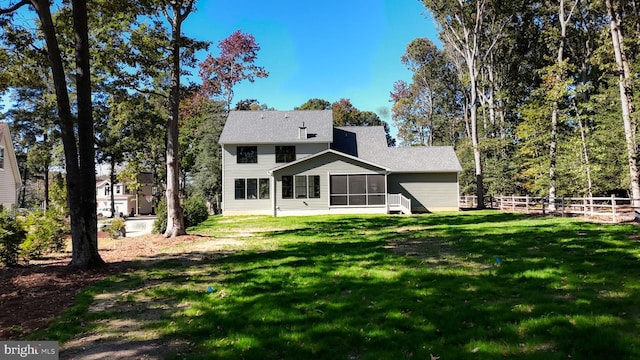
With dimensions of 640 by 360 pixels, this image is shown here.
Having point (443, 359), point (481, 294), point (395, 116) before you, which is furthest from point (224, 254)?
point (395, 116)

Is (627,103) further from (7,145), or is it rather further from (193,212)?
(7,145)

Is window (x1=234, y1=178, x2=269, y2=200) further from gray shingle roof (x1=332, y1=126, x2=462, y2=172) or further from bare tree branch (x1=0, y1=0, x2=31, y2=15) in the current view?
bare tree branch (x1=0, y1=0, x2=31, y2=15)

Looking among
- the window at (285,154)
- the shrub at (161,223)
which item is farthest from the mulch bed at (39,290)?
the window at (285,154)

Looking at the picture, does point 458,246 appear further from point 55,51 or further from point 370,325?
point 55,51

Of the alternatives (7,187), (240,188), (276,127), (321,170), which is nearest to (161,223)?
(240,188)

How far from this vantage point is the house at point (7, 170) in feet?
71.0

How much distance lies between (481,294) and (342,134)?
2618 cm

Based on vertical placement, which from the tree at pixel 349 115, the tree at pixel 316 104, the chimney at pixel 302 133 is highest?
the tree at pixel 316 104

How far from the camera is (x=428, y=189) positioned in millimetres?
27281

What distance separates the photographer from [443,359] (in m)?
3.52

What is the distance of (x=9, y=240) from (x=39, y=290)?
11.1 feet

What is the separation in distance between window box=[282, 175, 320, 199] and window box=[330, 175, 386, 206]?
3.82 ft

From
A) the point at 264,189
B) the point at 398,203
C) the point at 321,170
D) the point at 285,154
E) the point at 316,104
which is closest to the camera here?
the point at 321,170

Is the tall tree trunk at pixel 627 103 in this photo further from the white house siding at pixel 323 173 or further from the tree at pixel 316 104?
the tree at pixel 316 104
